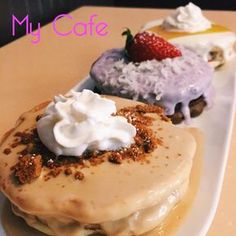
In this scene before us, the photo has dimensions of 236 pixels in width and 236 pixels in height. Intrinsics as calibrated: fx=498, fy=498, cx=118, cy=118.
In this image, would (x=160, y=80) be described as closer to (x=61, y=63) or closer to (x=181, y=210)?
(x=181, y=210)

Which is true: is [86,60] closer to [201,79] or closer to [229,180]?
[201,79]

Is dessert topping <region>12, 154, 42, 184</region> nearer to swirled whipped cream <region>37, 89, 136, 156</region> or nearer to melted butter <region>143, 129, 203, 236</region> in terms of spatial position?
swirled whipped cream <region>37, 89, 136, 156</region>

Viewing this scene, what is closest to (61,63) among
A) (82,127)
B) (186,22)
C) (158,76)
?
(186,22)

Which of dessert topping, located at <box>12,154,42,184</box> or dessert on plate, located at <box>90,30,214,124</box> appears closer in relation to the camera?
dessert topping, located at <box>12,154,42,184</box>

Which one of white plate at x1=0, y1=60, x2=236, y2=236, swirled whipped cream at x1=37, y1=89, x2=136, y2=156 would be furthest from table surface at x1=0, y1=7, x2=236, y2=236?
swirled whipped cream at x1=37, y1=89, x2=136, y2=156

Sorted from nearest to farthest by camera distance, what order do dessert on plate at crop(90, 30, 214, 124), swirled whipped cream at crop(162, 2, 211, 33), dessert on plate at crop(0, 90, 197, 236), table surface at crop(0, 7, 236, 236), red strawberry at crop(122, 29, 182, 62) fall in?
1. dessert on plate at crop(0, 90, 197, 236)
2. table surface at crop(0, 7, 236, 236)
3. dessert on plate at crop(90, 30, 214, 124)
4. red strawberry at crop(122, 29, 182, 62)
5. swirled whipped cream at crop(162, 2, 211, 33)
